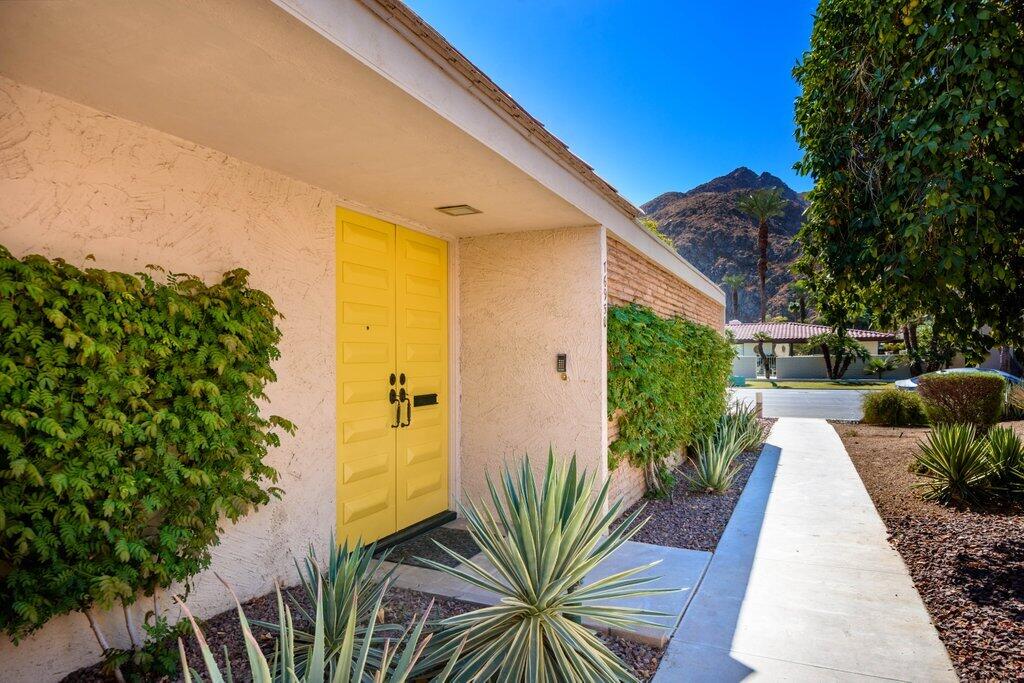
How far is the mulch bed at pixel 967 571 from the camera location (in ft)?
10.8

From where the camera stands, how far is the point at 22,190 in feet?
9.18

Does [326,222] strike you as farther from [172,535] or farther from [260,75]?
[172,535]

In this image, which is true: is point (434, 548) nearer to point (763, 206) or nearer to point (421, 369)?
point (421, 369)

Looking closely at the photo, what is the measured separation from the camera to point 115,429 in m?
2.81

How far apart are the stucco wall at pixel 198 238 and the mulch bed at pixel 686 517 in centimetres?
276

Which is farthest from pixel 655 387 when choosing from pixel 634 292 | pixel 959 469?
pixel 959 469

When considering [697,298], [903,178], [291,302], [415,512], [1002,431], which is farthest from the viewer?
[697,298]

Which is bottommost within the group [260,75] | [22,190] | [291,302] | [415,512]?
[415,512]

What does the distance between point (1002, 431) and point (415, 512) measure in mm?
6620

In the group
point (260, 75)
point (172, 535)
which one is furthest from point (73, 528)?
point (260, 75)

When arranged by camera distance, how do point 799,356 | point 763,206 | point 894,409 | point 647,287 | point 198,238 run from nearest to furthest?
point 198,238, point 647,287, point 894,409, point 799,356, point 763,206

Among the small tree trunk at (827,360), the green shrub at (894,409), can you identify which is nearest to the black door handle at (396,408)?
the green shrub at (894,409)

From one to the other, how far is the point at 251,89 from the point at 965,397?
13.8 metres

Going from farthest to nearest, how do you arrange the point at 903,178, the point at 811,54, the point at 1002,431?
the point at 1002,431
the point at 811,54
the point at 903,178
